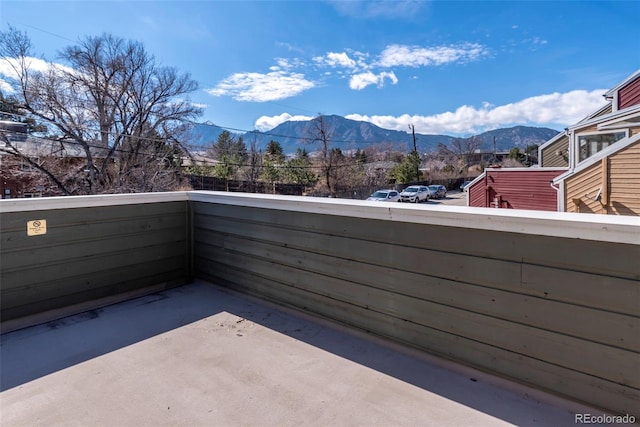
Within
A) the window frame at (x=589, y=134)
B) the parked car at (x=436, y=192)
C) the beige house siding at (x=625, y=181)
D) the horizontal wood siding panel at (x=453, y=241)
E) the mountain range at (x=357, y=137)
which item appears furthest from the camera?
the parked car at (x=436, y=192)

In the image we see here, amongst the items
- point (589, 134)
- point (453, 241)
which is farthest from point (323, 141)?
point (453, 241)

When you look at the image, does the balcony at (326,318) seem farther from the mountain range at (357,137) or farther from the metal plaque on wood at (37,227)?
the mountain range at (357,137)

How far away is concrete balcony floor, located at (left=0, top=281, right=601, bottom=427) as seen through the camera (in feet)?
4.88

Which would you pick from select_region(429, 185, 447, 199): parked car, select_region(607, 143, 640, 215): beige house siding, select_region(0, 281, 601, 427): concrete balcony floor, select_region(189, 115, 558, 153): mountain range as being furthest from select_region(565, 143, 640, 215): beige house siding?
select_region(429, 185, 447, 199): parked car

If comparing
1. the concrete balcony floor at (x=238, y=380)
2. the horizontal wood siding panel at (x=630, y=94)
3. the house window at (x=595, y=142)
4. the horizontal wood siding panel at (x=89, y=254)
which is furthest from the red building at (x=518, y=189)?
the horizontal wood siding panel at (x=89, y=254)

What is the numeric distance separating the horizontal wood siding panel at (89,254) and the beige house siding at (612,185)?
27.2ft

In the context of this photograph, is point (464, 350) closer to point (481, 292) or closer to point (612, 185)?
point (481, 292)

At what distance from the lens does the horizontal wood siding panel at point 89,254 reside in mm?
2387

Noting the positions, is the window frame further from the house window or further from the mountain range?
the mountain range

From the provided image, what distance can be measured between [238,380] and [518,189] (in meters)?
15.6

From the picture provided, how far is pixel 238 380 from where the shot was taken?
Result: 1.78m

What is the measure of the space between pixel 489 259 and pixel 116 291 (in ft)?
9.61

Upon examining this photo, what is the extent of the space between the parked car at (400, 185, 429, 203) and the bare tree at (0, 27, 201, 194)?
1447cm

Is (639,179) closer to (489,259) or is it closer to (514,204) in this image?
(489,259)
